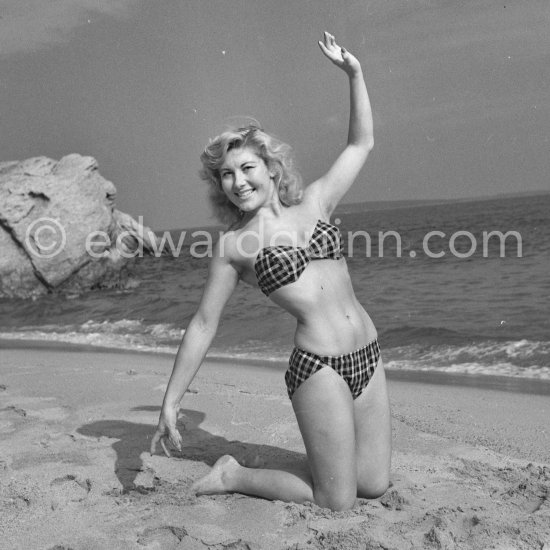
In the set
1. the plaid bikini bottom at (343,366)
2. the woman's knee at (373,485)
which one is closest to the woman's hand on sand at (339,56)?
the plaid bikini bottom at (343,366)

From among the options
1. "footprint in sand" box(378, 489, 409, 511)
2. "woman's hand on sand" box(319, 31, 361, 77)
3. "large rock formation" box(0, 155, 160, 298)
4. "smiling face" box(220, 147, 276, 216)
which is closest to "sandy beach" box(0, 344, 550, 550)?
"footprint in sand" box(378, 489, 409, 511)

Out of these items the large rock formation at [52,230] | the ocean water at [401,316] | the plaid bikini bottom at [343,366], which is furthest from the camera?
the large rock formation at [52,230]

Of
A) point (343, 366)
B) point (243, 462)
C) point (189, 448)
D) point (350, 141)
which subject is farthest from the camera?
point (189, 448)

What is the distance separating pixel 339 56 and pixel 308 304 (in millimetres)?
1167

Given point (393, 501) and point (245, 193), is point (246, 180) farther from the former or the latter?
point (393, 501)

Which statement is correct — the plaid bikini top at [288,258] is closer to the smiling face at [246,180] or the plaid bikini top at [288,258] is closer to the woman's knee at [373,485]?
the smiling face at [246,180]

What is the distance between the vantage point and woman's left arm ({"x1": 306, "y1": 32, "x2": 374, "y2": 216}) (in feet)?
11.2

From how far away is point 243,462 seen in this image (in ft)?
12.5

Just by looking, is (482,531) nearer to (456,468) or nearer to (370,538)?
(370,538)

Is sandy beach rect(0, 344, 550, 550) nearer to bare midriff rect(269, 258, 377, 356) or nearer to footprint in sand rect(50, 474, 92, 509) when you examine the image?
footprint in sand rect(50, 474, 92, 509)

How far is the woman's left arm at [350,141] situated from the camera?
341 centimetres

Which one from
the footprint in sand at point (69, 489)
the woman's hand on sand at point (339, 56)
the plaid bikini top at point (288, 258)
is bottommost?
the footprint in sand at point (69, 489)

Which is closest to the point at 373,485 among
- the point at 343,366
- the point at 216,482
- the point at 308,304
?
the point at 343,366

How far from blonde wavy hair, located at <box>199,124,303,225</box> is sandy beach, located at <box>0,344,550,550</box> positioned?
4.46 feet
